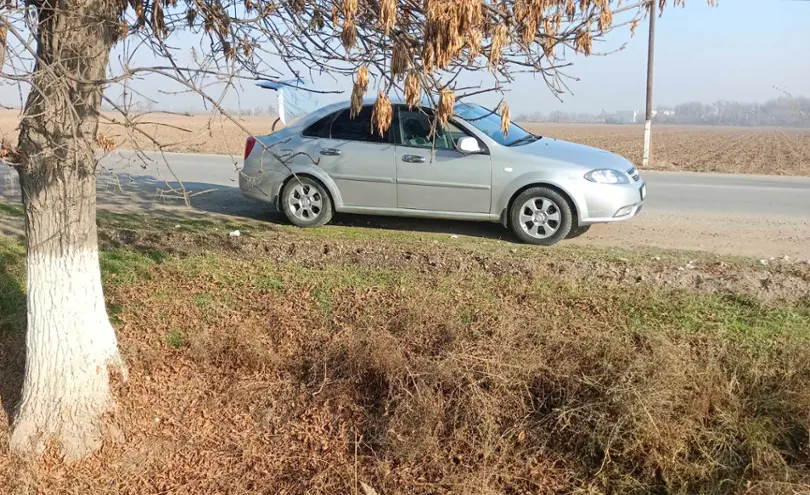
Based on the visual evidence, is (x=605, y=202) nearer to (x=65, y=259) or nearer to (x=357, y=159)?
(x=357, y=159)

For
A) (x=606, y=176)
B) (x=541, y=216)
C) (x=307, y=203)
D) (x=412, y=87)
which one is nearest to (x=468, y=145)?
(x=541, y=216)

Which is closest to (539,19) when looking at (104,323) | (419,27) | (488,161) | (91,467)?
(419,27)

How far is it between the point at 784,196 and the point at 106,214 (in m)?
10.3

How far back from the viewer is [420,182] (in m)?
7.91

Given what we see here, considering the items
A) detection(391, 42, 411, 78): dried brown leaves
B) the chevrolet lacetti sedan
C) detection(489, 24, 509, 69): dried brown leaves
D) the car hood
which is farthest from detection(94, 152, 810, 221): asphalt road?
detection(489, 24, 509, 69): dried brown leaves

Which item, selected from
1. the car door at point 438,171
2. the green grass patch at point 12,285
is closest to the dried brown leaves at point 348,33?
the green grass patch at point 12,285

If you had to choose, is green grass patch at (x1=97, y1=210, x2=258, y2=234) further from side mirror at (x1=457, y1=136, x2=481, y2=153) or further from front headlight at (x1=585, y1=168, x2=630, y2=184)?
front headlight at (x1=585, y1=168, x2=630, y2=184)

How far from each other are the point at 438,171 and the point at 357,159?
0.98 m

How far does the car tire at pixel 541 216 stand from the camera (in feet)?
24.6

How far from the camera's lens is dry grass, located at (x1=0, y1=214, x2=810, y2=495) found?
3760 mm

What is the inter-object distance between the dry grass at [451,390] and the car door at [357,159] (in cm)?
224

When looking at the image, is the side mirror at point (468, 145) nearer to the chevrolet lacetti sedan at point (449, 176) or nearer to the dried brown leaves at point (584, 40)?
the chevrolet lacetti sedan at point (449, 176)

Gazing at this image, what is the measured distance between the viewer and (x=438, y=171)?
7.83 meters

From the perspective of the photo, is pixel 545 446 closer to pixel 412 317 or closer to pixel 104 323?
pixel 412 317
